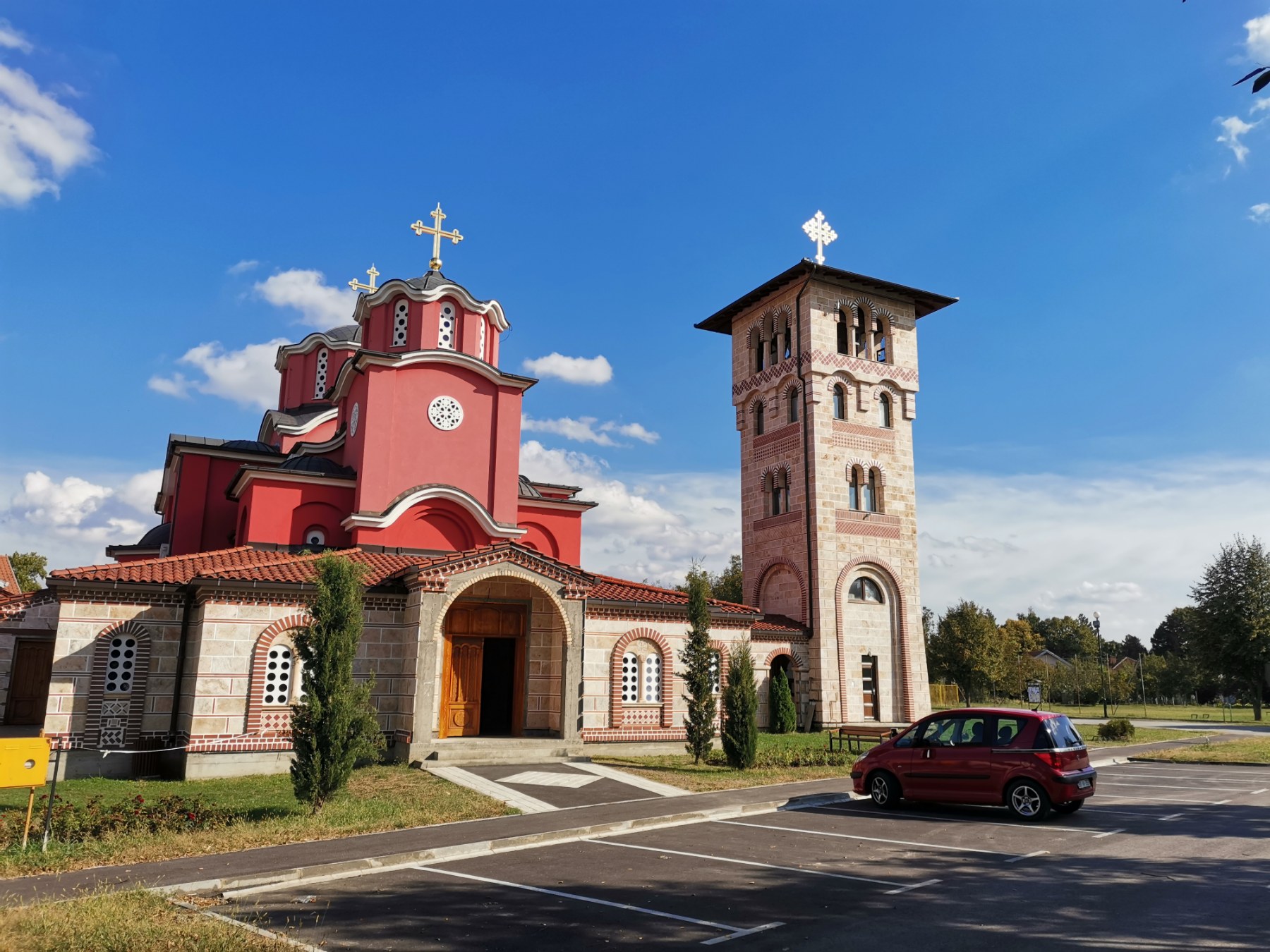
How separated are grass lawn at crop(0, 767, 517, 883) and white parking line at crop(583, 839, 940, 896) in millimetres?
2617

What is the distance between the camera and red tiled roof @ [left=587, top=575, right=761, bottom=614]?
71.4 ft

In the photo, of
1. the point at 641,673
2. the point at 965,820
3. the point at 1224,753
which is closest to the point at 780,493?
the point at 641,673

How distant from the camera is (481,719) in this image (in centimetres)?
2048

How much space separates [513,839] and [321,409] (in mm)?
25128

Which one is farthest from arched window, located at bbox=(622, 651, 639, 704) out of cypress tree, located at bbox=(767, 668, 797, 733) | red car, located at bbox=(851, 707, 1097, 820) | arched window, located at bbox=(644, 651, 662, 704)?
red car, located at bbox=(851, 707, 1097, 820)

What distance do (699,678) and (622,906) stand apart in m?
10.7

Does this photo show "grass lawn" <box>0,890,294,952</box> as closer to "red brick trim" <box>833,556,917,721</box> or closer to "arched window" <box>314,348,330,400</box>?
"red brick trim" <box>833,556,917,721</box>

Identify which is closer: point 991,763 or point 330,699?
point 991,763

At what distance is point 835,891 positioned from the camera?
8.16 m

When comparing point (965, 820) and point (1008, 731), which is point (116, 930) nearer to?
point (965, 820)

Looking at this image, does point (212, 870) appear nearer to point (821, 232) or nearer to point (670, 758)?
point (670, 758)

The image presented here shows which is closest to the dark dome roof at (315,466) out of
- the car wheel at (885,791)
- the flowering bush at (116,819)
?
the flowering bush at (116,819)

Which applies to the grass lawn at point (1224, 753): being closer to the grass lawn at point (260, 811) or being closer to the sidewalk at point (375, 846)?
the sidewalk at point (375, 846)

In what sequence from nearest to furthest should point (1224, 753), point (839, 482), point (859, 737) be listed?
point (1224, 753) → point (859, 737) → point (839, 482)
